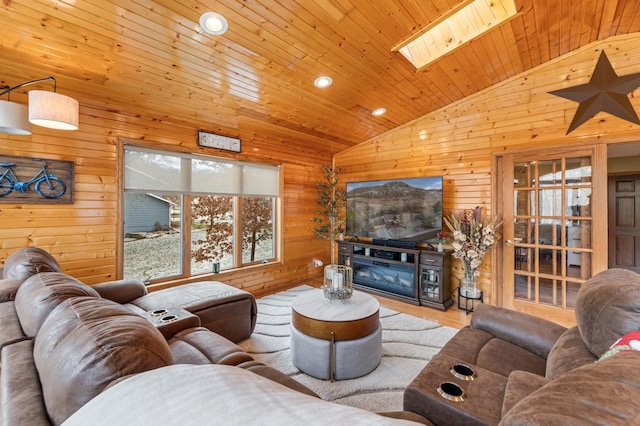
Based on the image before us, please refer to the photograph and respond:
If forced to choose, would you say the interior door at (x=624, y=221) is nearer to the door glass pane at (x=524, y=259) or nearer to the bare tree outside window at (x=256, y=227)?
the door glass pane at (x=524, y=259)

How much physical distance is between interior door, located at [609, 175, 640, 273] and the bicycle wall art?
8443mm

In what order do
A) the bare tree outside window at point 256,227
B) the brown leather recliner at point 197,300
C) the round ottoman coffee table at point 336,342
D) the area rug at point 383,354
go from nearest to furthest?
the area rug at point 383,354
the round ottoman coffee table at point 336,342
the brown leather recliner at point 197,300
the bare tree outside window at point 256,227

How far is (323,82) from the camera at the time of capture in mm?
3072

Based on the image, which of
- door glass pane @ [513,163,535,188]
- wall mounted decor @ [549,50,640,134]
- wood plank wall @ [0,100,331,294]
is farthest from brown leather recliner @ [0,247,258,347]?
wall mounted decor @ [549,50,640,134]

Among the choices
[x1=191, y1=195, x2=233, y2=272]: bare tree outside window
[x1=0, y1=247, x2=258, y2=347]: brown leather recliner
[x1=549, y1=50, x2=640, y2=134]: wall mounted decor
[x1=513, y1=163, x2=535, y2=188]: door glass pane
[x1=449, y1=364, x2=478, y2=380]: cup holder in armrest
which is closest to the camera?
[x1=449, y1=364, x2=478, y2=380]: cup holder in armrest

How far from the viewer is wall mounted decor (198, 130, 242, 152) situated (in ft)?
11.9

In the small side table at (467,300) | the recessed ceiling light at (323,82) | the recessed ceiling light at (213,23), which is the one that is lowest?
the small side table at (467,300)

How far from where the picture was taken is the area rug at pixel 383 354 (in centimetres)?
198

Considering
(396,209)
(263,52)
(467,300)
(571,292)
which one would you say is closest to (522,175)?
(571,292)

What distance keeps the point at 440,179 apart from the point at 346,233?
1784 millimetres

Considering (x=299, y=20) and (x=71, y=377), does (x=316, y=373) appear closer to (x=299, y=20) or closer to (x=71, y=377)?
(x=71, y=377)

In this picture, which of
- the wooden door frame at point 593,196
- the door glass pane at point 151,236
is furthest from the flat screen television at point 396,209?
the door glass pane at point 151,236

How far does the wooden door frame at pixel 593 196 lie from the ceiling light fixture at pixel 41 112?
4465 mm

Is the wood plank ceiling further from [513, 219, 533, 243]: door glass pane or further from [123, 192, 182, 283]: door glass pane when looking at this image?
[513, 219, 533, 243]: door glass pane
